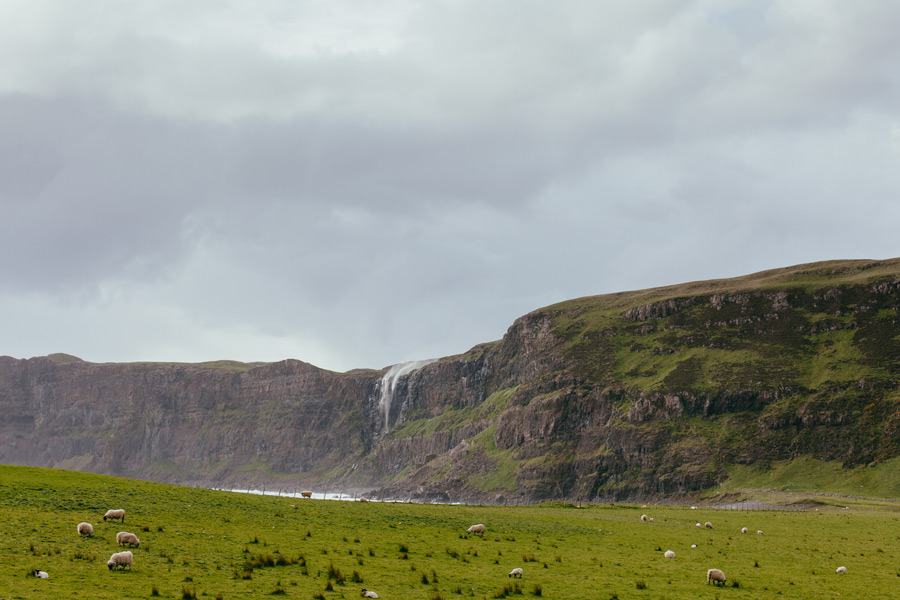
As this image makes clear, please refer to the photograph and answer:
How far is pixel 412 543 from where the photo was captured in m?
46.4

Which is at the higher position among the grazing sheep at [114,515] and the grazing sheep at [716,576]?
the grazing sheep at [114,515]

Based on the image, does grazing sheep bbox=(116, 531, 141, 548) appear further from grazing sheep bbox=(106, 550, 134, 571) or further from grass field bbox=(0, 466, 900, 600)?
grazing sheep bbox=(106, 550, 134, 571)

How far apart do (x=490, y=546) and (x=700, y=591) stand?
16.2 meters

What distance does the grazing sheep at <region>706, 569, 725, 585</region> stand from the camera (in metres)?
36.2

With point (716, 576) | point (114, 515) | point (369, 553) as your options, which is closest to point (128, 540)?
point (114, 515)

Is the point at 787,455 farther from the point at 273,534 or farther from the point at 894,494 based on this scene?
the point at 273,534

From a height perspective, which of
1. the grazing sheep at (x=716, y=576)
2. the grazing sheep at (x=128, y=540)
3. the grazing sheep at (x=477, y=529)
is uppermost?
the grazing sheep at (x=128, y=540)

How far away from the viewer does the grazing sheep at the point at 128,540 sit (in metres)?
37.0

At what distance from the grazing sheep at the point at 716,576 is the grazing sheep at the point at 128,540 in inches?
1160

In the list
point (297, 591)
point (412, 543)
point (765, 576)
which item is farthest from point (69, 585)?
point (765, 576)

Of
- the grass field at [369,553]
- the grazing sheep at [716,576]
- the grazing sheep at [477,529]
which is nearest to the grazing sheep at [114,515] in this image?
the grass field at [369,553]

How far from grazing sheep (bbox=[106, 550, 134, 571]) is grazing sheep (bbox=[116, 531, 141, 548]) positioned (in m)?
5.28

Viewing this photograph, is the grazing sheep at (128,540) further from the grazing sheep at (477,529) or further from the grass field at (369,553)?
the grazing sheep at (477,529)

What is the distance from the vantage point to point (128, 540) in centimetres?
3712
